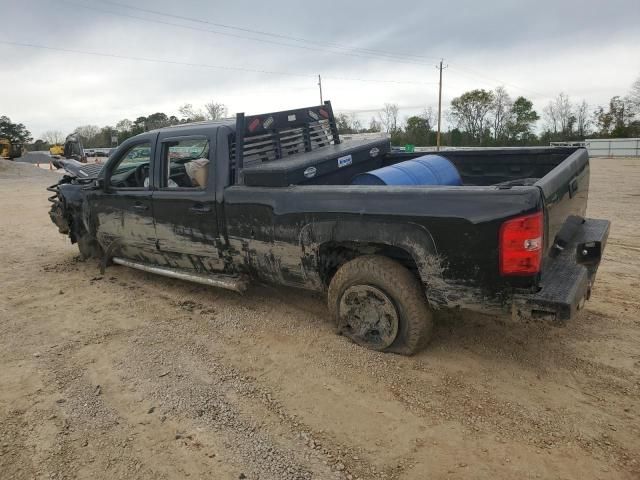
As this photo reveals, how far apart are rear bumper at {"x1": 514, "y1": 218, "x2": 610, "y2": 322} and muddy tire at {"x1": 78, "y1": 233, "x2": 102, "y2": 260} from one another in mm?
5149

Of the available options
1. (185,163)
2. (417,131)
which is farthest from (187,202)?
(417,131)

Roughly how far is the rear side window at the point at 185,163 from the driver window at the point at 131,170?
1.54 feet

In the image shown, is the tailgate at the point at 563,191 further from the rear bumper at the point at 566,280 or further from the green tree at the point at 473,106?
the green tree at the point at 473,106

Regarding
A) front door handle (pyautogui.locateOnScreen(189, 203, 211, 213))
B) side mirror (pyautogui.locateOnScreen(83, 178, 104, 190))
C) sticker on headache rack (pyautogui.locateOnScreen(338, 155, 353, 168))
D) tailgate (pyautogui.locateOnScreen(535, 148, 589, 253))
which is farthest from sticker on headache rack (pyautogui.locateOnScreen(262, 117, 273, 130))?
tailgate (pyautogui.locateOnScreen(535, 148, 589, 253))

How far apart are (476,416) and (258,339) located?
186 cm

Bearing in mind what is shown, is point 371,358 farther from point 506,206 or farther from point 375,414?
point 506,206

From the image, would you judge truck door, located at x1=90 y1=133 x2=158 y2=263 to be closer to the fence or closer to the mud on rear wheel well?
the mud on rear wheel well

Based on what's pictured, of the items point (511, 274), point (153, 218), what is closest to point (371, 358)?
point (511, 274)

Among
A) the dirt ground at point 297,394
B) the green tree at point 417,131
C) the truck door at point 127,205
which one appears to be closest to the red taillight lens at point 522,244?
the dirt ground at point 297,394

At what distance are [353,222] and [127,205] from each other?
9.46 feet

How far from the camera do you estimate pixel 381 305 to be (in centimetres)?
354

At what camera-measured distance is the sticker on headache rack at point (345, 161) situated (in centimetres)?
451

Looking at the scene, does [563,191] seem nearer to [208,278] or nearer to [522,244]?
[522,244]

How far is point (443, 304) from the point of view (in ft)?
10.5
